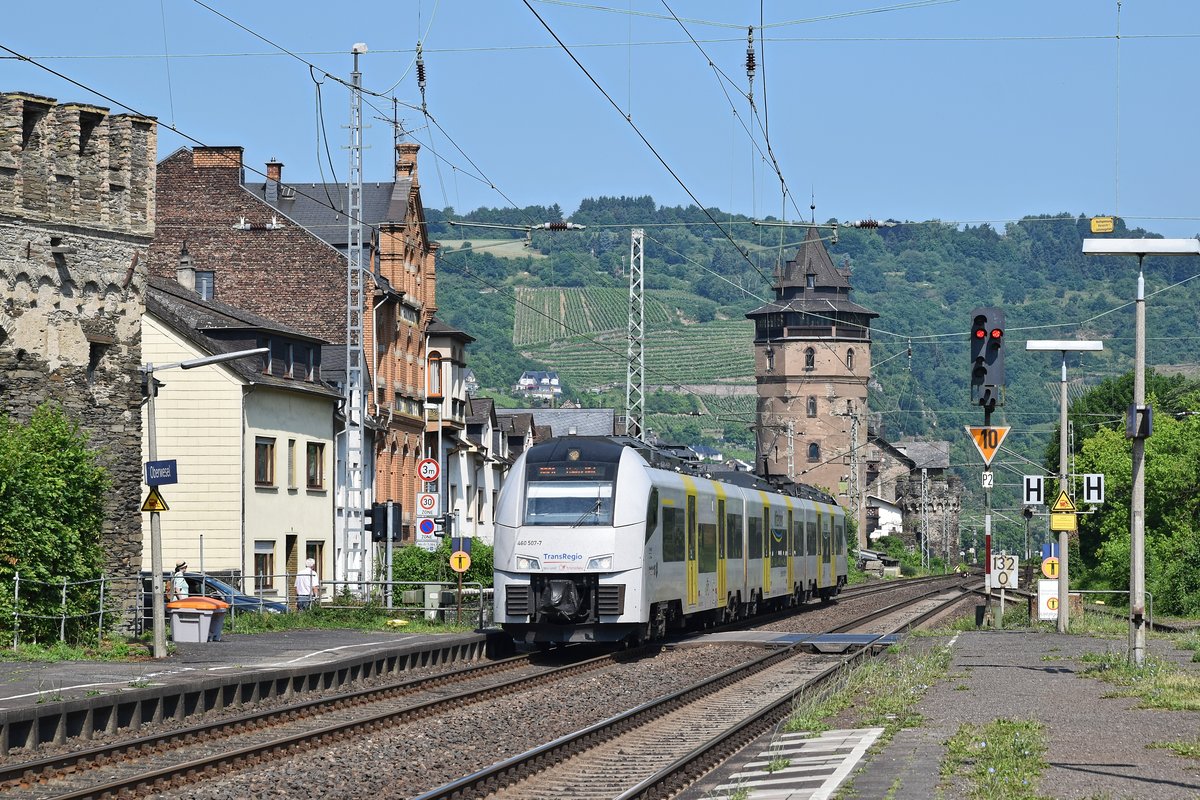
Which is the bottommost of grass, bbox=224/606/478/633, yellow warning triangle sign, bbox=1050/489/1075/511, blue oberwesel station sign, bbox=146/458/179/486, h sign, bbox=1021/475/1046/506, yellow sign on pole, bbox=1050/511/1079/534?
grass, bbox=224/606/478/633

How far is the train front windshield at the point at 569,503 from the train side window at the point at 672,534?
158cm

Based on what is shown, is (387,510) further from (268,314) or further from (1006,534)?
(1006,534)

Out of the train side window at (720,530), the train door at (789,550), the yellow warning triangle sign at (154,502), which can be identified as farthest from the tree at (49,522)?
the train door at (789,550)

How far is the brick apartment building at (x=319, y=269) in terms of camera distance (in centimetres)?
5431

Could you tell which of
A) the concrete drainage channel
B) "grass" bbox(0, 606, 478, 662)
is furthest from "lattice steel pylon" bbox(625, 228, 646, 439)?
the concrete drainage channel

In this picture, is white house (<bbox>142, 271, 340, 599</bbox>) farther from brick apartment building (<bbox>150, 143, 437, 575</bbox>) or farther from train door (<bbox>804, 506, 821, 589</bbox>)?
train door (<bbox>804, 506, 821, 589</bbox>)

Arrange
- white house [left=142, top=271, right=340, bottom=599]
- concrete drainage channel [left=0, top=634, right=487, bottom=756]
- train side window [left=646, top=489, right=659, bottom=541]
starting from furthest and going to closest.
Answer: white house [left=142, top=271, right=340, bottom=599] → train side window [left=646, top=489, right=659, bottom=541] → concrete drainage channel [left=0, top=634, right=487, bottom=756]

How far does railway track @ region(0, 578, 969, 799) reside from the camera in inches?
561

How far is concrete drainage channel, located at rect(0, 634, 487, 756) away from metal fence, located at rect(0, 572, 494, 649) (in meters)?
5.03

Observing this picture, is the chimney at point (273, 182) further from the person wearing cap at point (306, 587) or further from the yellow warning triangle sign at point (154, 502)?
the yellow warning triangle sign at point (154, 502)

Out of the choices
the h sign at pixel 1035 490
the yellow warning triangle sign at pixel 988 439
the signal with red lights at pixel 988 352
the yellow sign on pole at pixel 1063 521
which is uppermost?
the signal with red lights at pixel 988 352

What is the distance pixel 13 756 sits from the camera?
15492mm

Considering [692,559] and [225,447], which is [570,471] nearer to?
[692,559]

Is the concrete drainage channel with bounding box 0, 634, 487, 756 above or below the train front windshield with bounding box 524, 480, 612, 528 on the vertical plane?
Result: below
